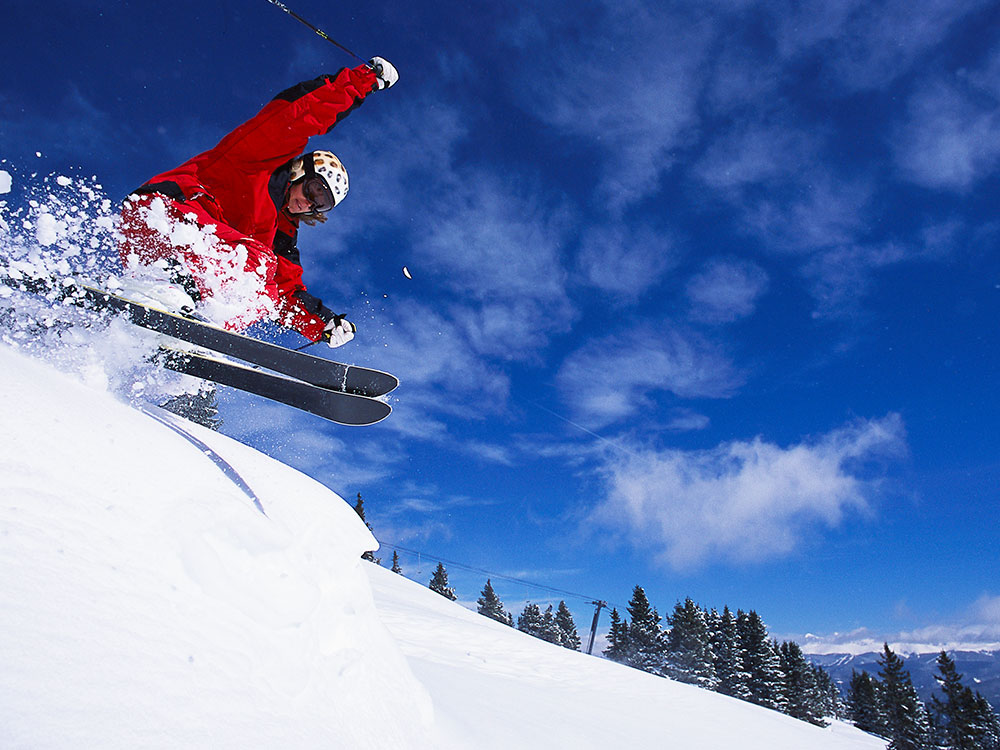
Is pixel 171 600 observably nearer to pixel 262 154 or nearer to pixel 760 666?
pixel 262 154

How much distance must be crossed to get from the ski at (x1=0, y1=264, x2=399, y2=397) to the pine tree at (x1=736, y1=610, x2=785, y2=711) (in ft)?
153

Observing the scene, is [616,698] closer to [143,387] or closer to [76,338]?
[143,387]

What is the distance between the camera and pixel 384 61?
4.88 m

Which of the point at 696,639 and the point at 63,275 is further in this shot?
the point at 696,639

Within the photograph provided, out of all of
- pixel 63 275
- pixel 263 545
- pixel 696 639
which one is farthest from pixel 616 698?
pixel 696 639

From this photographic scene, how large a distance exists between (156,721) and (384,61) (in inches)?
207

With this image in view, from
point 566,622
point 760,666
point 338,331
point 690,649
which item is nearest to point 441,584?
point 566,622

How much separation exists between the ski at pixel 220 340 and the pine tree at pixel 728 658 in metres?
A: 46.1

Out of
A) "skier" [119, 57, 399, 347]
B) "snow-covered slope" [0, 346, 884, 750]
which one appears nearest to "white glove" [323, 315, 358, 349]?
"skier" [119, 57, 399, 347]

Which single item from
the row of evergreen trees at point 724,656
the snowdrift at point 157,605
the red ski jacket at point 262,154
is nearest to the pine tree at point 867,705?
Result: the row of evergreen trees at point 724,656

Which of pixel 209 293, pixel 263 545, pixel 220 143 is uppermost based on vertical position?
pixel 220 143

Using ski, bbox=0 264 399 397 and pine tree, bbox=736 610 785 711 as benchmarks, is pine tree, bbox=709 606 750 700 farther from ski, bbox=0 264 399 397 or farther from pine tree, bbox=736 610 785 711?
ski, bbox=0 264 399 397

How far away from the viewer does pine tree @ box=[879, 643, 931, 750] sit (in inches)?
1371

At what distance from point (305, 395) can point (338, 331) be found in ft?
3.31
